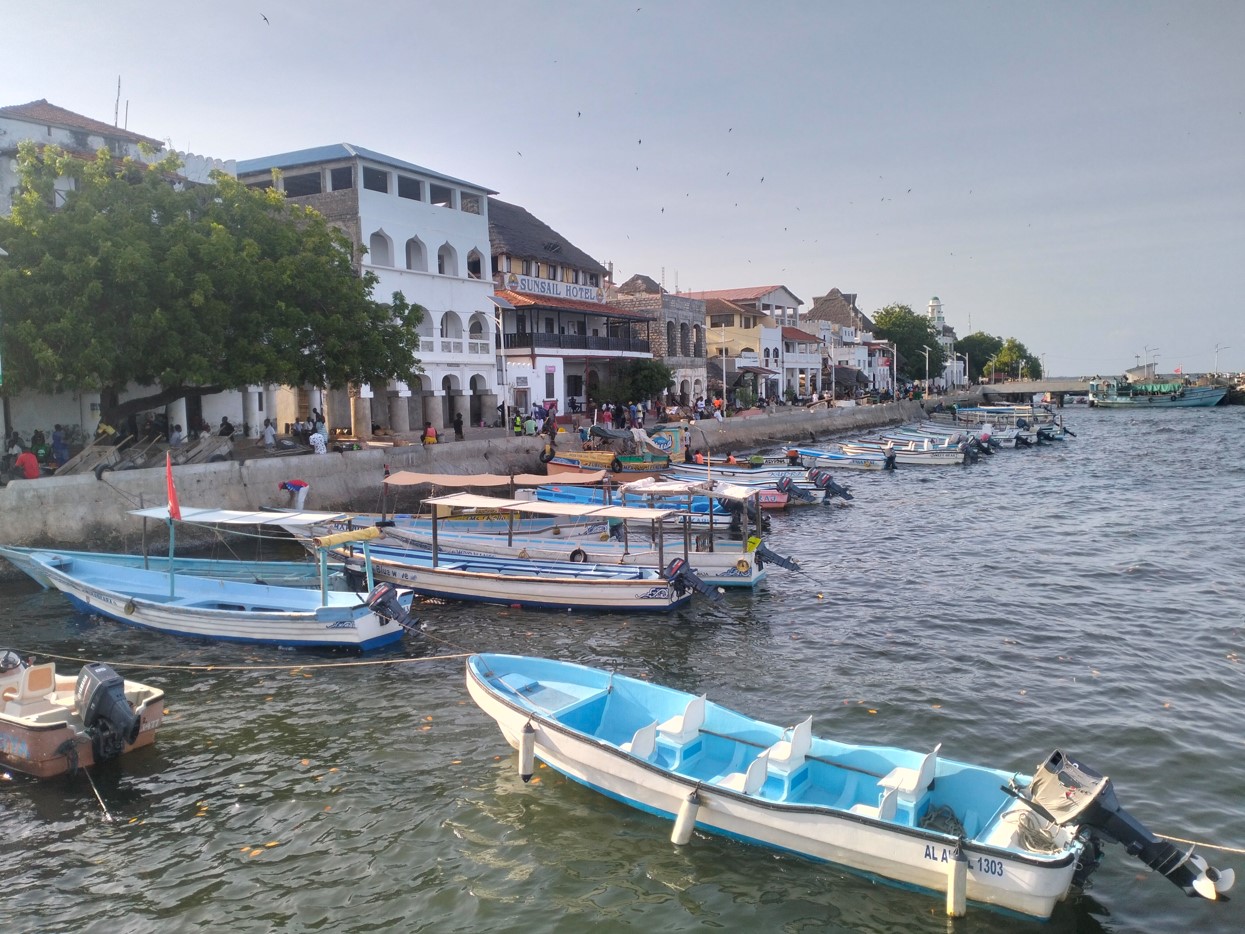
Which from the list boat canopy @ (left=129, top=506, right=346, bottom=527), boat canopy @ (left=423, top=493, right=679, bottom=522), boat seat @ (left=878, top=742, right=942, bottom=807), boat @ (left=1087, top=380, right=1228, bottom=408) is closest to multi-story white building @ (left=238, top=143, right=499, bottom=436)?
boat canopy @ (left=423, top=493, right=679, bottom=522)

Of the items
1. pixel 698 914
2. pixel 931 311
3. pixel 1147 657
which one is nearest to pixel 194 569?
pixel 698 914

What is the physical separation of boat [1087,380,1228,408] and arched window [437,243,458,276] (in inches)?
3738

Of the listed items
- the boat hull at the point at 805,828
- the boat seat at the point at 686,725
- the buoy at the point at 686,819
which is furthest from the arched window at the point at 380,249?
the buoy at the point at 686,819

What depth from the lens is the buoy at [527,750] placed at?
10414 millimetres

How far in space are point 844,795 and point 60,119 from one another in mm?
35011

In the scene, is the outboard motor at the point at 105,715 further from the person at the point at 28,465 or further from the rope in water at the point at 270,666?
the person at the point at 28,465

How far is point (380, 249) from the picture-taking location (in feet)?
123

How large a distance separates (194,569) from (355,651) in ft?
22.3

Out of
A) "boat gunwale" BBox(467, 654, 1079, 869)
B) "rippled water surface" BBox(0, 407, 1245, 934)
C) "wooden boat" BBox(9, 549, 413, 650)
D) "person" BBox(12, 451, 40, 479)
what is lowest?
"rippled water surface" BBox(0, 407, 1245, 934)

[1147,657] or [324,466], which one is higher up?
[324,466]

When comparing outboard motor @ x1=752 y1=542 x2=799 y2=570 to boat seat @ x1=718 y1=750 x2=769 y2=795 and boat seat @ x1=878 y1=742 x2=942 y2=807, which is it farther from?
boat seat @ x1=878 y1=742 x2=942 y2=807

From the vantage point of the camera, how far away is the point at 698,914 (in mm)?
8359

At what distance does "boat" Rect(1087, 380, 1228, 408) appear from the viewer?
105 metres

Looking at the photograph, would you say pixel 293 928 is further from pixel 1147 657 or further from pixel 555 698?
pixel 1147 657
